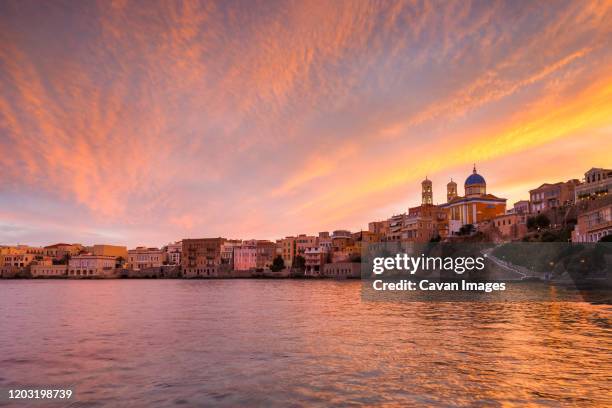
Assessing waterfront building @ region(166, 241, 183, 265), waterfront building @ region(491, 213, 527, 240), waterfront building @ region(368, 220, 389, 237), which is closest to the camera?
waterfront building @ region(491, 213, 527, 240)

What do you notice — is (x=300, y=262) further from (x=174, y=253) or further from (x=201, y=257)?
(x=174, y=253)

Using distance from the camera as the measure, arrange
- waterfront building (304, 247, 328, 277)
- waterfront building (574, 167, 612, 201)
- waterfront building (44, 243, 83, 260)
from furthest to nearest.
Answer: waterfront building (44, 243, 83, 260) → waterfront building (304, 247, 328, 277) → waterfront building (574, 167, 612, 201)

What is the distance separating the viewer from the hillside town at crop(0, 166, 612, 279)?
256ft

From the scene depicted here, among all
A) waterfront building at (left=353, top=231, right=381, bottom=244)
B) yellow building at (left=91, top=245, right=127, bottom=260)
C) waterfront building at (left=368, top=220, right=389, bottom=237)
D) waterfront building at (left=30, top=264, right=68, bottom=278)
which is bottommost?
waterfront building at (left=30, top=264, right=68, bottom=278)

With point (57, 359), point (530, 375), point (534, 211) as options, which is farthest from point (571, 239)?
point (57, 359)

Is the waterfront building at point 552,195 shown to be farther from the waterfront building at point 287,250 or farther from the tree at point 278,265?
the tree at point 278,265

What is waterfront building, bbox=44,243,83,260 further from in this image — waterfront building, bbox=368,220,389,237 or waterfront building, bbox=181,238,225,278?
waterfront building, bbox=368,220,389,237

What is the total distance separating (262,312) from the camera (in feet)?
98.1

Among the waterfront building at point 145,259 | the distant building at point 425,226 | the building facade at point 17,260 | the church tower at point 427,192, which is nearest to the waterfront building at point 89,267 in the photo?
the waterfront building at point 145,259

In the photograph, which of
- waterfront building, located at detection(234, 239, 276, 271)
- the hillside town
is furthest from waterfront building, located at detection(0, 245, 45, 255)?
waterfront building, located at detection(234, 239, 276, 271)

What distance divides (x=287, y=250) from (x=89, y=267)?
5897cm

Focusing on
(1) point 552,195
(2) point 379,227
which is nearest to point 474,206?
(1) point 552,195

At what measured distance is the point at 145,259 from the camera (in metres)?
148

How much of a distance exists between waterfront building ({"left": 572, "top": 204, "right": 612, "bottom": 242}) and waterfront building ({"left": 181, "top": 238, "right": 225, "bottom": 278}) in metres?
90.1
